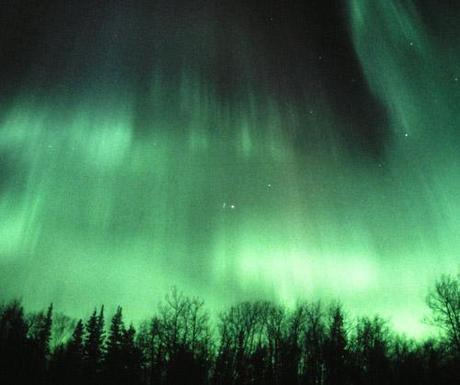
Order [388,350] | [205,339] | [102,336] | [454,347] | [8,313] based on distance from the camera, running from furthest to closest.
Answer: [8,313] < [102,336] < [388,350] < [205,339] < [454,347]

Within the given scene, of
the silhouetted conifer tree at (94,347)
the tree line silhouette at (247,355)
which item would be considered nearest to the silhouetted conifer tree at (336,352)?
the tree line silhouette at (247,355)

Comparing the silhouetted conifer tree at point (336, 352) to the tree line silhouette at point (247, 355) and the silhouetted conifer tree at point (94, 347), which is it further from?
the silhouetted conifer tree at point (94, 347)

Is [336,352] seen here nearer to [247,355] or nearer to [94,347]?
[247,355]

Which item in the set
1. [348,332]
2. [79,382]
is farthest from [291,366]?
[79,382]

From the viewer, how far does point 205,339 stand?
5934 cm

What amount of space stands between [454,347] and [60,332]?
331 ft

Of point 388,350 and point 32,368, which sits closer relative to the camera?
point 32,368

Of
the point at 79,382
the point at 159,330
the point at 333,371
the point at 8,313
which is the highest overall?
the point at 8,313

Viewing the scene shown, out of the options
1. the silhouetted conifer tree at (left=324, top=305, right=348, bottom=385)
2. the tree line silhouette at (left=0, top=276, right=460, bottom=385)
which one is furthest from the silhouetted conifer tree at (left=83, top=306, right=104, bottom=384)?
the silhouetted conifer tree at (left=324, top=305, right=348, bottom=385)

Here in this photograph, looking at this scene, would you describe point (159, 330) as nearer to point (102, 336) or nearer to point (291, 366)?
point (291, 366)

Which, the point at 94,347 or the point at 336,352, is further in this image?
the point at 94,347

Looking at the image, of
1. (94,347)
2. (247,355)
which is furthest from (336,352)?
(94,347)

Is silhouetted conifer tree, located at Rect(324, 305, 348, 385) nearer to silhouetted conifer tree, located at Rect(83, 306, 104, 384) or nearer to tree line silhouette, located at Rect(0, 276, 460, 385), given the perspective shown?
tree line silhouette, located at Rect(0, 276, 460, 385)

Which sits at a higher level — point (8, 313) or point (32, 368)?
point (8, 313)
